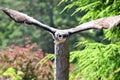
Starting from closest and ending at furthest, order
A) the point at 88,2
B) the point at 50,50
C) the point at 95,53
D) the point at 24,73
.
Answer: the point at 95,53, the point at 88,2, the point at 24,73, the point at 50,50

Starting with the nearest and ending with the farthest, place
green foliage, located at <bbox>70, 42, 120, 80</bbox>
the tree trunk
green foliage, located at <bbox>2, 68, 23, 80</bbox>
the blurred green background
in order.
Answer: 1. the tree trunk
2. green foliage, located at <bbox>70, 42, 120, 80</bbox>
3. green foliage, located at <bbox>2, 68, 23, 80</bbox>
4. the blurred green background

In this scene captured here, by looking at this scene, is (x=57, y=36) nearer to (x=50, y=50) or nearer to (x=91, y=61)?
(x=91, y=61)

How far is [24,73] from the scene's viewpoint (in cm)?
779

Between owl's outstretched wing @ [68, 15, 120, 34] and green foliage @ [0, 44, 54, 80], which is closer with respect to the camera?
owl's outstretched wing @ [68, 15, 120, 34]

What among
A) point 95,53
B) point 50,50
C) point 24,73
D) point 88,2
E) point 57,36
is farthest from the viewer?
point 50,50

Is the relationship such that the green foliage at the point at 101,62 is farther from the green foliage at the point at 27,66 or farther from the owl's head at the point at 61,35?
the green foliage at the point at 27,66

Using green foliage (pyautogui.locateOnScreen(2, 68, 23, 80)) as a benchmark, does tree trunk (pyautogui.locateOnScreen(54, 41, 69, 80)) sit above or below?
above

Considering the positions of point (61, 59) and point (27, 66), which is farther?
point (27, 66)

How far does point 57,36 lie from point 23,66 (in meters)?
5.27

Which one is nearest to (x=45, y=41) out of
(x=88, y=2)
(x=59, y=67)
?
(x=88, y=2)

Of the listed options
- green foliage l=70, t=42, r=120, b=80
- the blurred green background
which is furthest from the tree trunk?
the blurred green background

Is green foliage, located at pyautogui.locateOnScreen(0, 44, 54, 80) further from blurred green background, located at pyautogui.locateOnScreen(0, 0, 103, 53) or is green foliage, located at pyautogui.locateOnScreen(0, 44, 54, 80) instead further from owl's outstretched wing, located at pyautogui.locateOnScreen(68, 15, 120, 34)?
blurred green background, located at pyautogui.locateOnScreen(0, 0, 103, 53)

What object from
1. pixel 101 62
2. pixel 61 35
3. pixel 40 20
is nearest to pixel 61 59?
pixel 61 35

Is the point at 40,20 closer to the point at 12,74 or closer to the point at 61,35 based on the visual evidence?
the point at 12,74
